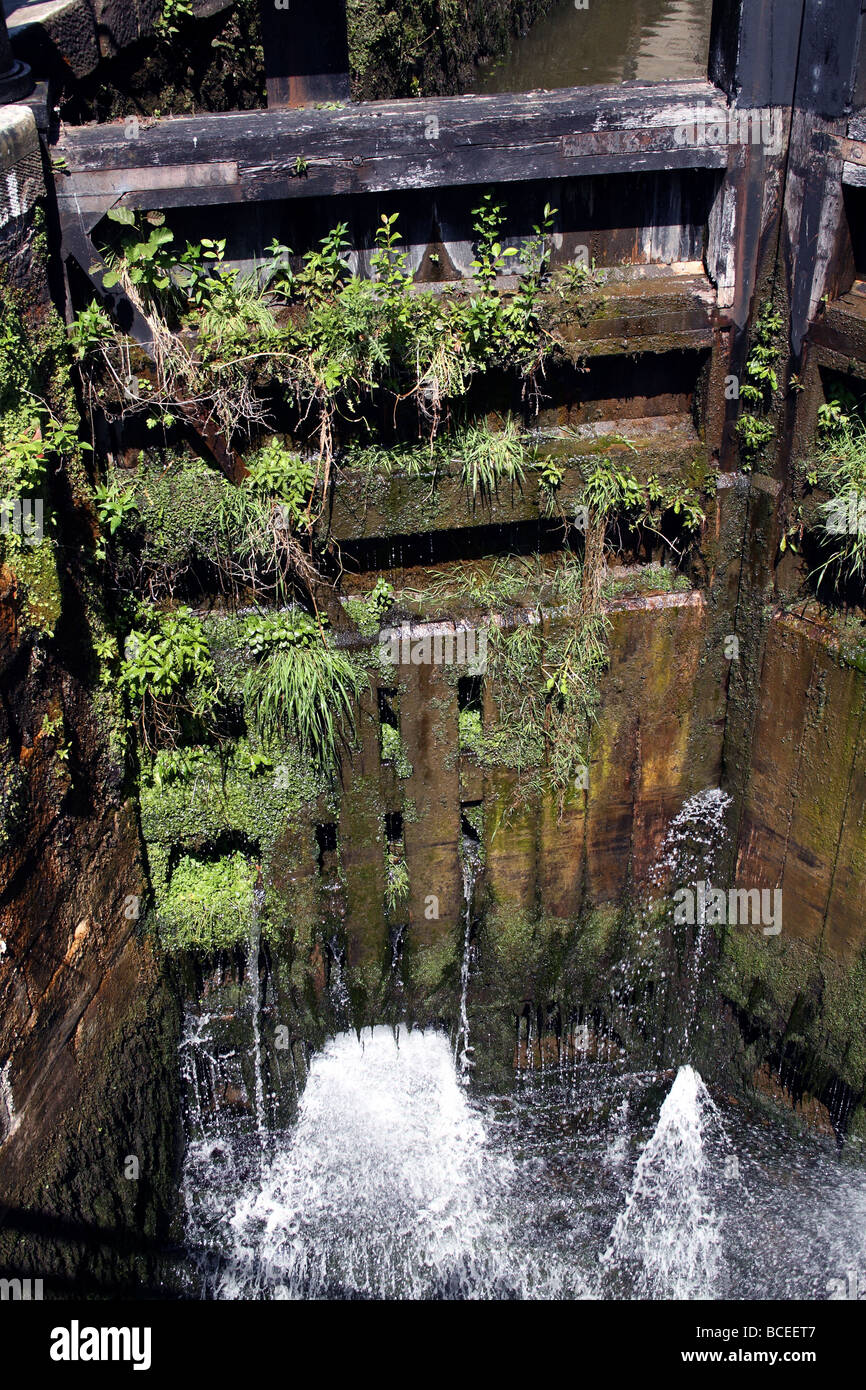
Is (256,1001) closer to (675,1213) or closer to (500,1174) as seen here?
(500,1174)

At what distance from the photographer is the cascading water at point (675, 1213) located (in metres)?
7.12

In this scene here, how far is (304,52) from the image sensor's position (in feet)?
20.6

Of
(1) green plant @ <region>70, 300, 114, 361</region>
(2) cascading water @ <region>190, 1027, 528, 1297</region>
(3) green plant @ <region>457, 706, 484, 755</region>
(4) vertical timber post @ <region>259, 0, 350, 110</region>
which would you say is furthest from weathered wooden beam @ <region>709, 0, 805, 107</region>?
(2) cascading water @ <region>190, 1027, 528, 1297</region>

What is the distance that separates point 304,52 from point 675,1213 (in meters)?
7.52

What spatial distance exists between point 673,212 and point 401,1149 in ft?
20.3

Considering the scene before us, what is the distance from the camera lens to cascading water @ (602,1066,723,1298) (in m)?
7.12

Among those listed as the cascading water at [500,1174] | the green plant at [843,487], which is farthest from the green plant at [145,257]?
the cascading water at [500,1174]

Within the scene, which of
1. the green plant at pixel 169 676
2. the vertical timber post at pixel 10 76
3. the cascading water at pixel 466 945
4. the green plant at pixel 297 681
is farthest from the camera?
the cascading water at pixel 466 945

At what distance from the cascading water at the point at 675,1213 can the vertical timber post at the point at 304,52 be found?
6854 mm

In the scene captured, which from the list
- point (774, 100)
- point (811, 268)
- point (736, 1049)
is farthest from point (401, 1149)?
point (774, 100)

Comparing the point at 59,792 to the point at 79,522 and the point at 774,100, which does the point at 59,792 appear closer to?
the point at 79,522

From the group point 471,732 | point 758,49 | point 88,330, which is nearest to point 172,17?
point 88,330

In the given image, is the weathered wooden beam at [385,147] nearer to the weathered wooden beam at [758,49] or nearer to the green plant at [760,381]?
the weathered wooden beam at [758,49]

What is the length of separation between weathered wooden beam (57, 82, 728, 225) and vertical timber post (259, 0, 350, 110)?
1.41 ft
